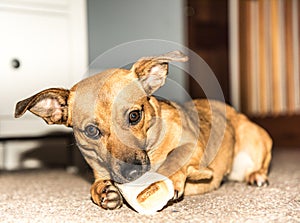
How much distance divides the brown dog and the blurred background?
0.64 m

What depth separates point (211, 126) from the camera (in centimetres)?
179

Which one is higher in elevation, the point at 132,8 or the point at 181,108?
the point at 132,8

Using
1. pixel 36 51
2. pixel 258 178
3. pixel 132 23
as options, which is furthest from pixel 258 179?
pixel 132 23

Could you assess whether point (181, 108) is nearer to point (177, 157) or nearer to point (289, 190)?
Answer: point (177, 157)

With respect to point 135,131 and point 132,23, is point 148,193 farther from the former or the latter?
point 132,23

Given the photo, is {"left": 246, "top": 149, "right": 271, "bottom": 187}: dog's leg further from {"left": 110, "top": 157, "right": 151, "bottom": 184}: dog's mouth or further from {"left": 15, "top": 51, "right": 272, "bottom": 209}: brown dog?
{"left": 110, "top": 157, "right": 151, "bottom": 184}: dog's mouth

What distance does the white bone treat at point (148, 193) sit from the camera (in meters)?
1.29

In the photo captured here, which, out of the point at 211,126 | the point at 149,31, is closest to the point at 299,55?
the point at 149,31

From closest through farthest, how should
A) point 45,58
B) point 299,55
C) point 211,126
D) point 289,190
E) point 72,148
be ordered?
point 289,190, point 211,126, point 45,58, point 72,148, point 299,55

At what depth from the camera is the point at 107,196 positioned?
4.58ft

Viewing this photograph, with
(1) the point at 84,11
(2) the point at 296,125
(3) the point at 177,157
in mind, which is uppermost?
(1) the point at 84,11

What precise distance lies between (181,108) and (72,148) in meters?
1.04

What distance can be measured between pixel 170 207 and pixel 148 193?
0.40 ft

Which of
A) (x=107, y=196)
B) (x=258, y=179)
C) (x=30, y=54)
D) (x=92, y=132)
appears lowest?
(x=258, y=179)
